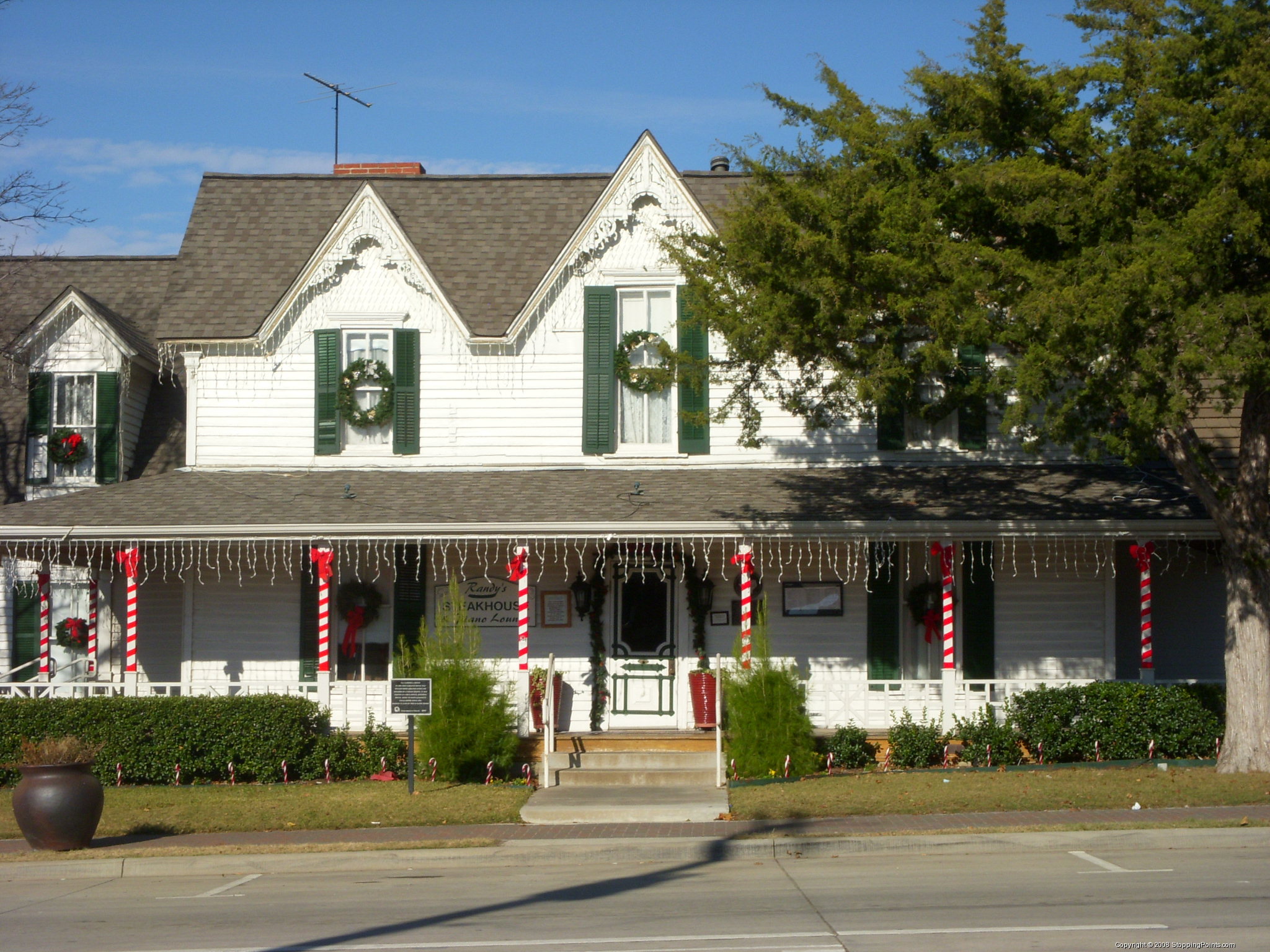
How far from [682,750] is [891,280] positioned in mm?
6529

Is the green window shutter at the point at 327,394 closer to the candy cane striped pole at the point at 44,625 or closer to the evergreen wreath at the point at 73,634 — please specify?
the candy cane striped pole at the point at 44,625

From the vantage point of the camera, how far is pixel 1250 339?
11.1 meters

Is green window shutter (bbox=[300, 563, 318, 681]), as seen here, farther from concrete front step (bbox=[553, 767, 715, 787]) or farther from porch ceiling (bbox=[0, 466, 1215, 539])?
concrete front step (bbox=[553, 767, 715, 787])

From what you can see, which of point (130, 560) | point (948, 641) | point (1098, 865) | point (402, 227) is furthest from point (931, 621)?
point (130, 560)

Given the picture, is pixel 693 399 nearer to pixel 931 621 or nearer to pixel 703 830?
pixel 931 621

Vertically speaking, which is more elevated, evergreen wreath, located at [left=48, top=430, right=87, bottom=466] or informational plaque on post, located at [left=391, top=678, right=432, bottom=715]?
evergreen wreath, located at [left=48, top=430, right=87, bottom=466]

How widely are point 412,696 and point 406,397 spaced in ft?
16.9

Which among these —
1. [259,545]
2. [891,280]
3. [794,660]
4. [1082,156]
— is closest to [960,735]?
[794,660]

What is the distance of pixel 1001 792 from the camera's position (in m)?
13.2

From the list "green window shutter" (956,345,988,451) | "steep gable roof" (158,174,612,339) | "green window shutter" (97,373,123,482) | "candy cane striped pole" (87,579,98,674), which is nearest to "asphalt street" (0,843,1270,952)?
"green window shutter" (956,345,988,451)

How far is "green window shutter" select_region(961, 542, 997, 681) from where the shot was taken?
54.5ft

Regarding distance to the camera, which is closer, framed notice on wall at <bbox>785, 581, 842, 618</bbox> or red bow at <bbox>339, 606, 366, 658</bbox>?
framed notice on wall at <bbox>785, 581, 842, 618</bbox>

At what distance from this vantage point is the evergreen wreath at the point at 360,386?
17.7 meters

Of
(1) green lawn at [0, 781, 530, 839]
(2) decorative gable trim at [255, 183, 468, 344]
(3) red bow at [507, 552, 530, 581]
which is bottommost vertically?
(1) green lawn at [0, 781, 530, 839]
